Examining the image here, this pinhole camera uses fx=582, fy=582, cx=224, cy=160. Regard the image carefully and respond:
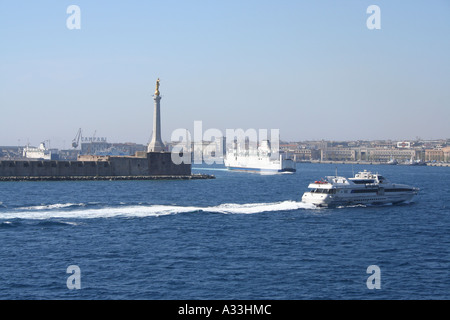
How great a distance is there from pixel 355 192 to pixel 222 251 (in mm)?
22251

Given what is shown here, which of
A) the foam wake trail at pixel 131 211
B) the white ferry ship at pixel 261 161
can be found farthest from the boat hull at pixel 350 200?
the white ferry ship at pixel 261 161

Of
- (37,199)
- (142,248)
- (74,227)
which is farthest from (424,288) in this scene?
(37,199)

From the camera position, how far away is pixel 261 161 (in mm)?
134125

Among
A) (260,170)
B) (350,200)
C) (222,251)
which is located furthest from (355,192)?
(260,170)

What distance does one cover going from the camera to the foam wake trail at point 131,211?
3847 cm

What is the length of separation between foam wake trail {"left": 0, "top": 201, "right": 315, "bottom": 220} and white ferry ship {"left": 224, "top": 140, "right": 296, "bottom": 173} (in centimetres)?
8021

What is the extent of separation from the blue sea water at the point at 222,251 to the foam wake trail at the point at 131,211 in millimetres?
71

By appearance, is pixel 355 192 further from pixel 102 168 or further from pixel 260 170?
pixel 260 170

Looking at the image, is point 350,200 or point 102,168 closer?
point 350,200

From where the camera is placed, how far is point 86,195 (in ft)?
185

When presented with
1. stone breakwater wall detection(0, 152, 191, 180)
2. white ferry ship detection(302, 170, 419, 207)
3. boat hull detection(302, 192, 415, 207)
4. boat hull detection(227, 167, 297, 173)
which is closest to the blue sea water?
boat hull detection(302, 192, 415, 207)

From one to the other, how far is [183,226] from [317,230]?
8073mm

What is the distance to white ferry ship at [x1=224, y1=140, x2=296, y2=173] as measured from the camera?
126750 mm
